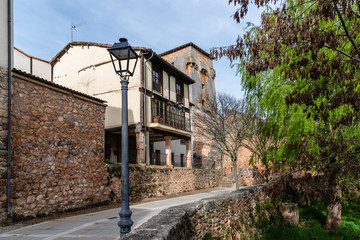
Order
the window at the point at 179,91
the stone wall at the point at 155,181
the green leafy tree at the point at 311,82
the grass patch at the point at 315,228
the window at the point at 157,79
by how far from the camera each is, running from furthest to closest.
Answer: the window at the point at 179,91 < the window at the point at 157,79 < the stone wall at the point at 155,181 < the grass patch at the point at 315,228 < the green leafy tree at the point at 311,82

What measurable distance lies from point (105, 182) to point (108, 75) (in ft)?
27.9

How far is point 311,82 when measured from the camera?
693cm

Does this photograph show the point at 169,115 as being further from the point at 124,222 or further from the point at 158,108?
the point at 124,222

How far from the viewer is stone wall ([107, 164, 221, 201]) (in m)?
12.2

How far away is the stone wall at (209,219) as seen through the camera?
13.1 feet

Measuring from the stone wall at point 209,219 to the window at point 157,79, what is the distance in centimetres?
1070

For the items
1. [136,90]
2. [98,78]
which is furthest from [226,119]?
[98,78]

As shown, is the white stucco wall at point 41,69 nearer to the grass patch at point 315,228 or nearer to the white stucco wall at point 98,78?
the white stucco wall at point 98,78

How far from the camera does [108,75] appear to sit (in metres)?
18.0

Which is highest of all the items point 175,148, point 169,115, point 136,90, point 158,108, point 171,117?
point 136,90

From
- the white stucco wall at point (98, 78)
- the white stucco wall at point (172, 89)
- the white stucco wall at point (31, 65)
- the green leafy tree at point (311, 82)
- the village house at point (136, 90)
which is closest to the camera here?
the green leafy tree at point (311, 82)

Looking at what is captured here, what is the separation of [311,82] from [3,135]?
852 cm

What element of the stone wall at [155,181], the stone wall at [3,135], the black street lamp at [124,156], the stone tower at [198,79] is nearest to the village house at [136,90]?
the stone wall at [155,181]

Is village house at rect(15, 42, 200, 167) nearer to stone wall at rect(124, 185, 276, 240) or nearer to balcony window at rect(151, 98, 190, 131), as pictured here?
balcony window at rect(151, 98, 190, 131)
